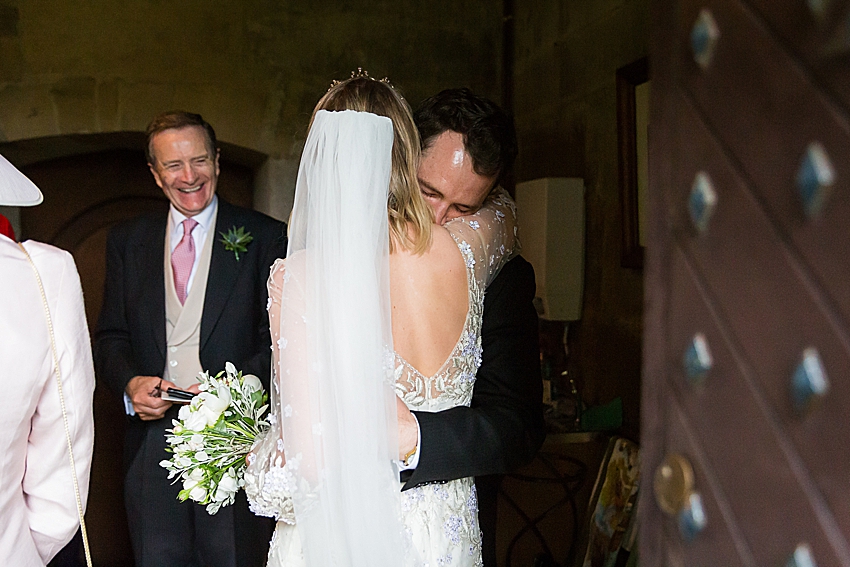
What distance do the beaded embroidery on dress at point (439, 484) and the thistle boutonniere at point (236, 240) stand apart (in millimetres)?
1307

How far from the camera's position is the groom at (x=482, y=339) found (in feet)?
5.88

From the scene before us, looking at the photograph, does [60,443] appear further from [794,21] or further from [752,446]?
[794,21]

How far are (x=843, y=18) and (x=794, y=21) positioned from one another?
58 mm

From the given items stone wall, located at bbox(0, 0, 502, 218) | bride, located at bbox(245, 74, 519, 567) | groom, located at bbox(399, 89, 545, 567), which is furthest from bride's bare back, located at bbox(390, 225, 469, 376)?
stone wall, located at bbox(0, 0, 502, 218)

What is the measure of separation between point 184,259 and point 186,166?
0.36 m

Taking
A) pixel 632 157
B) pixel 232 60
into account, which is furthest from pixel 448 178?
pixel 232 60

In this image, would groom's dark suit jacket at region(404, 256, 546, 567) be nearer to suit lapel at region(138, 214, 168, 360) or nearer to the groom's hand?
the groom's hand

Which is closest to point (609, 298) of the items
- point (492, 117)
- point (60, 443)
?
point (492, 117)

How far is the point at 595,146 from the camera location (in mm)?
3312

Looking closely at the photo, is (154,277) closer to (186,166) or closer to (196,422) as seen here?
(186,166)

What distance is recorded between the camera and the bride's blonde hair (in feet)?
5.53

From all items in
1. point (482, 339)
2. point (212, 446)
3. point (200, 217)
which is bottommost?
point (212, 446)

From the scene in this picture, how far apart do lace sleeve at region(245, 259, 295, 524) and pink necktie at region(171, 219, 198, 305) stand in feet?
4.50

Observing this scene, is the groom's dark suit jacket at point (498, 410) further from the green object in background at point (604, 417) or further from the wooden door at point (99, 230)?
the wooden door at point (99, 230)
